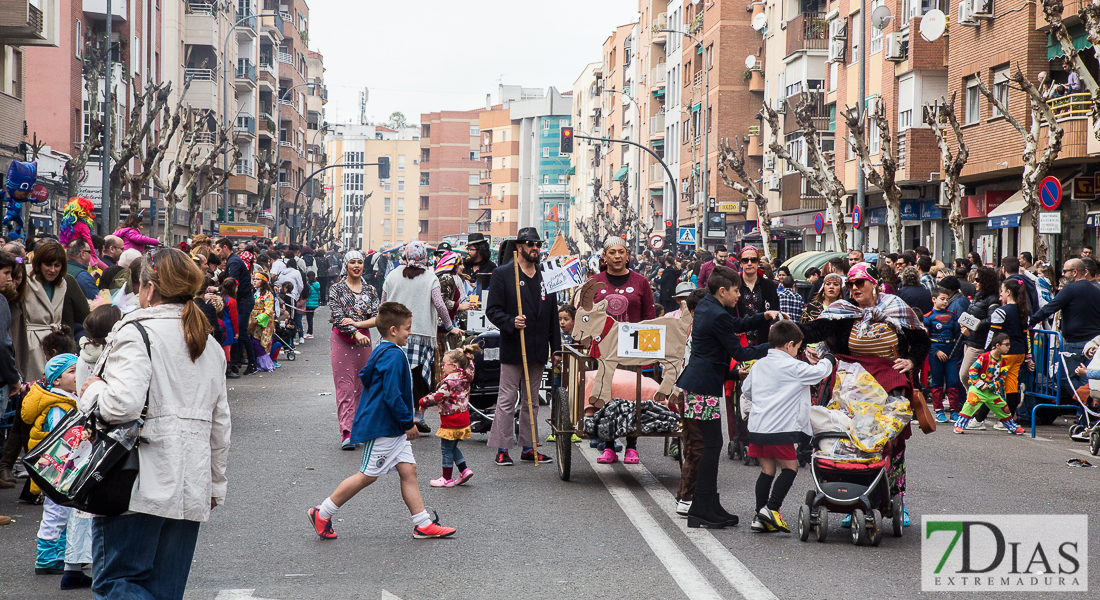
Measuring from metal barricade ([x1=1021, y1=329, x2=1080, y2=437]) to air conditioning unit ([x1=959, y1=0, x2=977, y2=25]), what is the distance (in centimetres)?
1914

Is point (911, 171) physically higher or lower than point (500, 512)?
higher

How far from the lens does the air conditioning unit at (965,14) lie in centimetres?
3153

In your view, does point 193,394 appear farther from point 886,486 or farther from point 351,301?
point 351,301

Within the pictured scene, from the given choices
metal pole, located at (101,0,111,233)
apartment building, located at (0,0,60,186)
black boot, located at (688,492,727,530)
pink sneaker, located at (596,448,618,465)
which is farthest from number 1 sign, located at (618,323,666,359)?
metal pole, located at (101,0,111,233)

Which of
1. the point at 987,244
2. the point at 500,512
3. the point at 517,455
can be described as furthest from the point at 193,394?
the point at 987,244

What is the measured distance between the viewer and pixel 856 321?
8.08m

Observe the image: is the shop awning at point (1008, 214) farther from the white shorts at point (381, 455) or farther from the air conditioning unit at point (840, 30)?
the white shorts at point (381, 455)

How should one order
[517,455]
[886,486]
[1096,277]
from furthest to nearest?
[1096,277], [517,455], [886,486]

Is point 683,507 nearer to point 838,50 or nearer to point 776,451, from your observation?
point 776,451

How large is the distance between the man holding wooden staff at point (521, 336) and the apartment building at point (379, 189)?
160574 mm

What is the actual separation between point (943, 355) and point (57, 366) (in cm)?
1089

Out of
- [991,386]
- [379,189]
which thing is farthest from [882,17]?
[379,189]

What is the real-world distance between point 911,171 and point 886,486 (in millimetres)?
28996

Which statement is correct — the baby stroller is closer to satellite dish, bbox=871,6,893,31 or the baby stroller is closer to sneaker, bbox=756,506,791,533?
sneaker, bbox=756,506,791,533
